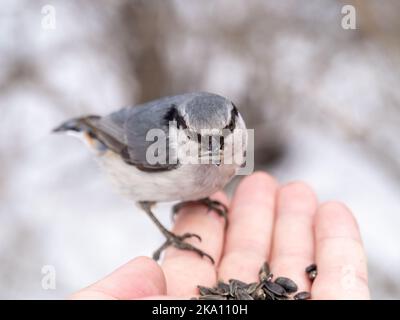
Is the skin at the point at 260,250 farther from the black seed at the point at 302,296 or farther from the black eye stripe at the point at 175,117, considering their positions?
the black eye stripe at the point at 175,117

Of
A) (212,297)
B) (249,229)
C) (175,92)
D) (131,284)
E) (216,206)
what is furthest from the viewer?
(175,92)

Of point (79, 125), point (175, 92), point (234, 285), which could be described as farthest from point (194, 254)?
point (175, 92)

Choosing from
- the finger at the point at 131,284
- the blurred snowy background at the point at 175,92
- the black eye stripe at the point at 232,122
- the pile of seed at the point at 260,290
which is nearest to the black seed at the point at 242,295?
the pile of seed at the point at 260,290

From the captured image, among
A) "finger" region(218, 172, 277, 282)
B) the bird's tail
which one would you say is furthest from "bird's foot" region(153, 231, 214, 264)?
the bird's tail

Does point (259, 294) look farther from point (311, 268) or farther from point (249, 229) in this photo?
point (249, 229)
